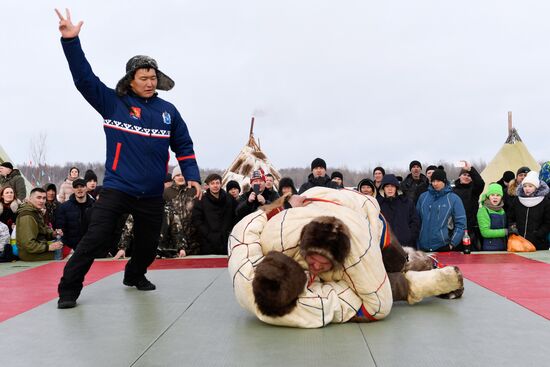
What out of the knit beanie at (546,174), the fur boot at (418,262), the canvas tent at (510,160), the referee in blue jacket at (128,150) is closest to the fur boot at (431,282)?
the fur boot at (418,262)

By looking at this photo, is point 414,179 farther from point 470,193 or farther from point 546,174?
point 546,174

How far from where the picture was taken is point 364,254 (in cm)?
327

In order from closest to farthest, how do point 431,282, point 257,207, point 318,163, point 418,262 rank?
point 431,282
point 418,262
point 257,207
point 318,163

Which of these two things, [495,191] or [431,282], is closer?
[431,282]

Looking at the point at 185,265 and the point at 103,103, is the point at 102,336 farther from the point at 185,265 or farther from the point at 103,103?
the point at 185,265

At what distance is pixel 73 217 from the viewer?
336 inches

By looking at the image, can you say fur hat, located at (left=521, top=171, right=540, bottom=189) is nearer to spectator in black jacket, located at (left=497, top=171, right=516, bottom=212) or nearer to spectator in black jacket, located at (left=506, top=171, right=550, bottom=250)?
spectator in black jacket, located at (left=506, top=171, right=550, bottom=250)

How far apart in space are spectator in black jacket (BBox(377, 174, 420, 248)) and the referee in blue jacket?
12.7 feet

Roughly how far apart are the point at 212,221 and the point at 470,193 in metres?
4.00

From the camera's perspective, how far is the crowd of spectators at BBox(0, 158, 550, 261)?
7.84m

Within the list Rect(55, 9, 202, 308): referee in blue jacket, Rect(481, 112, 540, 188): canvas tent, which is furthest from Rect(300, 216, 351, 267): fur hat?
Rect(481, 112, 540, 188): canvas tent

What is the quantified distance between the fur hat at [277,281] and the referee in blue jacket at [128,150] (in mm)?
1641

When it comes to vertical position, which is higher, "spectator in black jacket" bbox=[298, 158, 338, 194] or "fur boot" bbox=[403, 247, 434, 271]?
"spectator in black jacket" bbox=[298, 158, 338, 194]

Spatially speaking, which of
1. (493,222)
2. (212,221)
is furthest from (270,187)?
(493,222)
